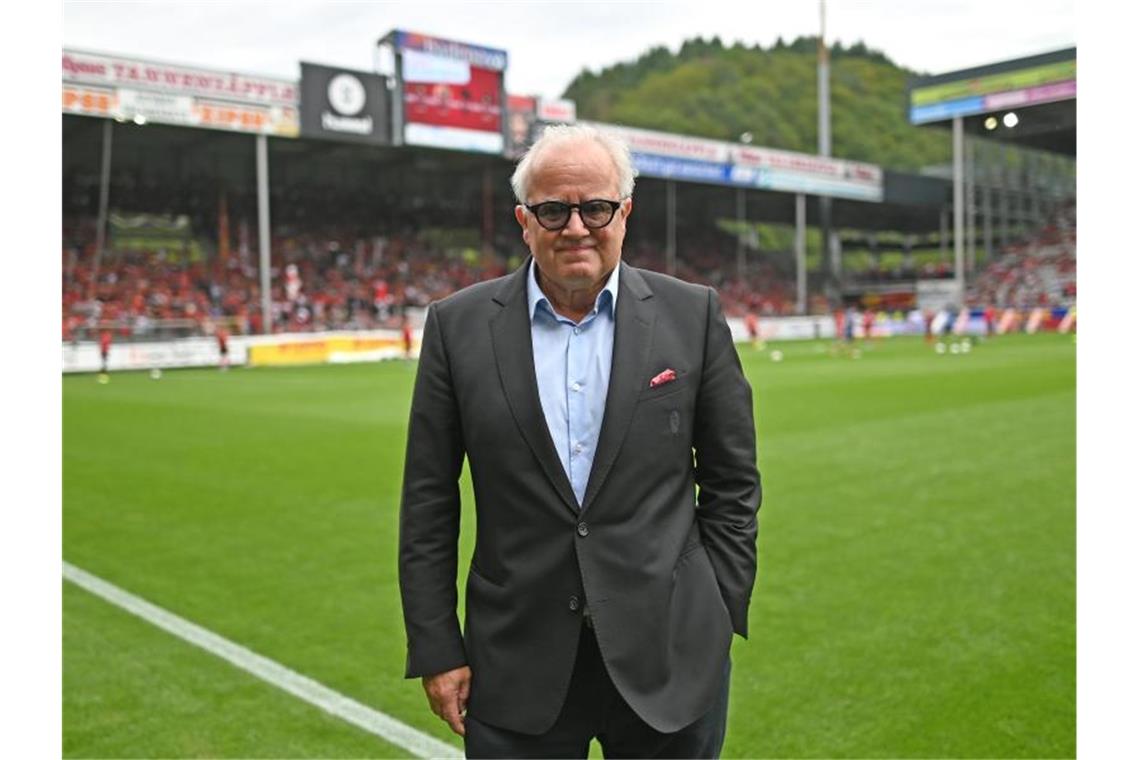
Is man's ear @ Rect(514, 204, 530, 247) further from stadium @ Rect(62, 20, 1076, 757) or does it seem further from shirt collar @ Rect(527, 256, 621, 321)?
stadium @ Rect(62, 20, 1076, 757)

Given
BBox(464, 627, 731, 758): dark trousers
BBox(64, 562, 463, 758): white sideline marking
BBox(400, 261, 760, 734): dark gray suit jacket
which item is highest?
BBox(400, 261, 760, 734): dark gray suit jacket

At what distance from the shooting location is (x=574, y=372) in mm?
2117

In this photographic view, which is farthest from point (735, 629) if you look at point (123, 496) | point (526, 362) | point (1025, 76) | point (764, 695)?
point (1025, 76)

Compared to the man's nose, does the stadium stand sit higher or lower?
higher

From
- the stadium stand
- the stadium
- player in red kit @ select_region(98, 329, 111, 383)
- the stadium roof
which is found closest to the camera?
the stadium

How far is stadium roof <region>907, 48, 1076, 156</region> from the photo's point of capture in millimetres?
40469

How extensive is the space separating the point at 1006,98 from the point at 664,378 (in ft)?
150

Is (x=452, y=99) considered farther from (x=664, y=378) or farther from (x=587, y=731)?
(x=587, y=731)


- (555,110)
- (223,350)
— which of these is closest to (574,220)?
(223,350)

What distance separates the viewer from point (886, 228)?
6281cm

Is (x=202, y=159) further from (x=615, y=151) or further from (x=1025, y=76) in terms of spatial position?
(x=615, y=151)

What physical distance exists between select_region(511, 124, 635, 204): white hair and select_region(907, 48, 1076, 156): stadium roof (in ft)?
136

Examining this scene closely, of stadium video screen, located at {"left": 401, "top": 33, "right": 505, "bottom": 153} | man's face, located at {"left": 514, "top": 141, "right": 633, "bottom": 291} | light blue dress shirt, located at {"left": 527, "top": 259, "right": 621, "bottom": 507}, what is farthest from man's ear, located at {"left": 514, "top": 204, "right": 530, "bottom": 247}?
stadium video screen, located at {"left": 401, "top": 33, "right": 505, "bottom": 153}
